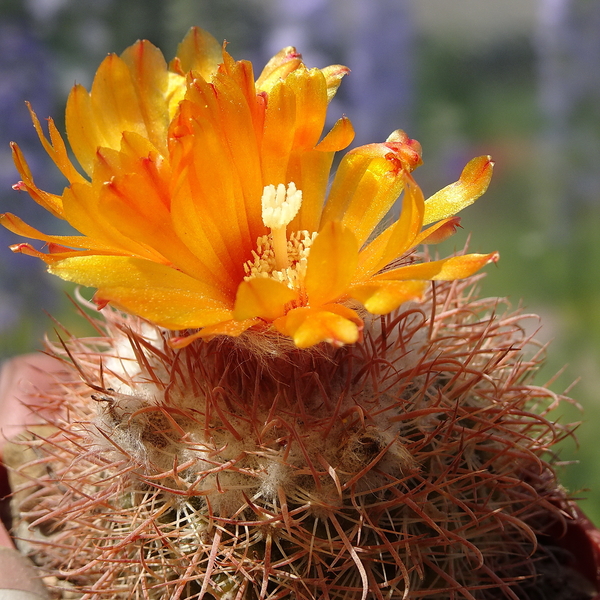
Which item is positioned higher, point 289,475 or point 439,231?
point 439,231

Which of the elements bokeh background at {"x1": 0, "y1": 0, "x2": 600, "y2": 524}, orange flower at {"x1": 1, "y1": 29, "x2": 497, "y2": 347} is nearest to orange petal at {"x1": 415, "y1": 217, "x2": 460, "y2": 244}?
orange flower at {"x1": 1, "y1": 29, "x2": 497, "y2": 347}

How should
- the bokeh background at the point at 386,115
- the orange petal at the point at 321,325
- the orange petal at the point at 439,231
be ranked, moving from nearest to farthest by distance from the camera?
1. the orange petal at the point at 321,325
2. the orange petal at the point at 439,231
3. the bokeh background at the point at 386,115

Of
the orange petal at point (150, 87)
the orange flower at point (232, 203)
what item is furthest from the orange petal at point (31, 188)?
the orange petal at point (150, 87)

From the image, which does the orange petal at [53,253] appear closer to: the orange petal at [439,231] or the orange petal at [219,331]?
the orange petal at [219,331]

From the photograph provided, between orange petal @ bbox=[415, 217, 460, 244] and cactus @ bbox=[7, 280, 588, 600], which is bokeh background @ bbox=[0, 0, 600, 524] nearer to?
cactus @ bbox=[7, 280, 588, 600]

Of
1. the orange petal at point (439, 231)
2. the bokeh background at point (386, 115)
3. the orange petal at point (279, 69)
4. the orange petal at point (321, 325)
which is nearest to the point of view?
the orange petal at point (321, 325)

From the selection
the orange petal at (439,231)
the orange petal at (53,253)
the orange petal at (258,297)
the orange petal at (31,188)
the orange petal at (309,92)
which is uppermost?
the orange petal at (309,92)

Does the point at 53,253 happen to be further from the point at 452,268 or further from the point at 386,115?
the point at 386,115

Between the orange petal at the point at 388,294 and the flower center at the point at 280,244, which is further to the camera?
the flower center at the point at 280,244

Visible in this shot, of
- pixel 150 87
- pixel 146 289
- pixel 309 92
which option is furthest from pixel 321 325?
pixel 150 87
